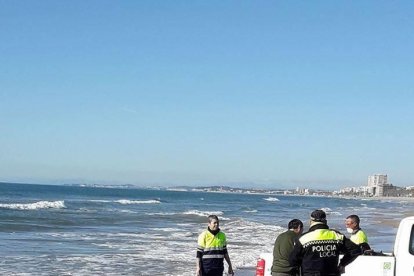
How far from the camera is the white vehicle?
7.13 meters

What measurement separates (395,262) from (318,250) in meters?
0.95

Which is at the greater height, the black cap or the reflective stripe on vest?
the black cap

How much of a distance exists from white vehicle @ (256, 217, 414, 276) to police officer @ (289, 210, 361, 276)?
38 cm

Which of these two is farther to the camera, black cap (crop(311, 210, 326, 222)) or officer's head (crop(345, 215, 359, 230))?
officer's head (crop(345, 215, 359, 230))

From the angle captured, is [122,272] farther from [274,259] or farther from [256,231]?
[256,231]

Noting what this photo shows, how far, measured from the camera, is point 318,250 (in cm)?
684

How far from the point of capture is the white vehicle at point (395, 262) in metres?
7.13

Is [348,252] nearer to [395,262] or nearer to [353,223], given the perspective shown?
[395,262]

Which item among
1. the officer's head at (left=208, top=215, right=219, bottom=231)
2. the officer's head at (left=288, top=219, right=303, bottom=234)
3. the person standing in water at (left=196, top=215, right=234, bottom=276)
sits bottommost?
the person standing in water at (left=196, top=215, right=234, bottom=276)

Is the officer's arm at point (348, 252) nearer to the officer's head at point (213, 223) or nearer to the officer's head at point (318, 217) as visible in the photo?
the officer's head at point (318, 217)

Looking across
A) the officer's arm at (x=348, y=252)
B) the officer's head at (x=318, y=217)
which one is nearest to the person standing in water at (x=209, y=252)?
the officer's head at (x=318, y=217)

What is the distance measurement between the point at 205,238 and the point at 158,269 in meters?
7.00

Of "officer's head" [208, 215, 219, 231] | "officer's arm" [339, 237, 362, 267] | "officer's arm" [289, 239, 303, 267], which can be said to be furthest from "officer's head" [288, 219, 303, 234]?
"officer's head" [208, 215, 219, 231]

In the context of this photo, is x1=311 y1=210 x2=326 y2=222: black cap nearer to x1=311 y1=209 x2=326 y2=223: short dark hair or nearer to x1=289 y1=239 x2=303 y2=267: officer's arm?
x1=311 y1=209 x2=326 y2=223: short dark hair
